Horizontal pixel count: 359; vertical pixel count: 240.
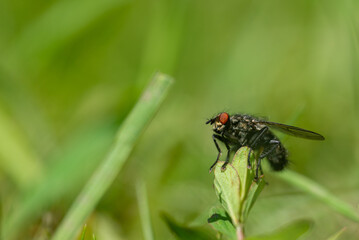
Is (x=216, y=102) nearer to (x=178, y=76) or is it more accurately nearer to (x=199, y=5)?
(x=178, y=76)

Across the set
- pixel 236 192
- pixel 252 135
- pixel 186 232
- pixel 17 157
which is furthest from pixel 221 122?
pixel 17 157

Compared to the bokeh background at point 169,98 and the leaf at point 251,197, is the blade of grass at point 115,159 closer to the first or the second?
the bokeh background at point 169,98

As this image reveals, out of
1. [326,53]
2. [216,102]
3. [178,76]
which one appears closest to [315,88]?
[326,53]

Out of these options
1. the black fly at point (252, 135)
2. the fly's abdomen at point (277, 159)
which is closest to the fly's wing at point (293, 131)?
the black fly at point (252, 135)

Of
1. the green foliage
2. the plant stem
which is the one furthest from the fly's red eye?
the plant stem

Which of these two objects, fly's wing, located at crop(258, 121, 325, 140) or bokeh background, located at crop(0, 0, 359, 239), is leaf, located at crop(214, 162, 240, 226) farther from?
fly's wing, located at crop(258, 121, 325, 140)
